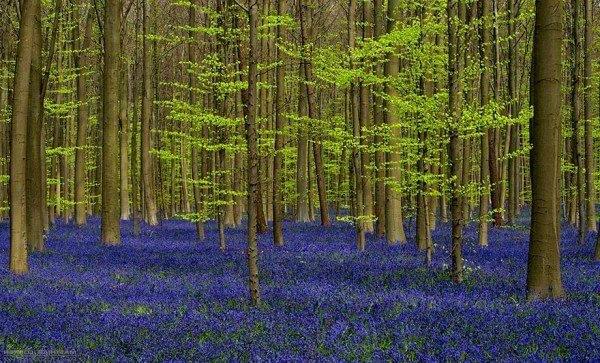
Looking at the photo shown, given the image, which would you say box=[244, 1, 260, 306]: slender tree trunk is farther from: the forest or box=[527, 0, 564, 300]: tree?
box=[527, 0, 564, 300]: tree

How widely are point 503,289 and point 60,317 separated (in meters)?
8.05

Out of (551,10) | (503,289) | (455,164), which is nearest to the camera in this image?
(551,10)

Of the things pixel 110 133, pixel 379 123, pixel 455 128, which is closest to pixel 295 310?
pixel 455 128

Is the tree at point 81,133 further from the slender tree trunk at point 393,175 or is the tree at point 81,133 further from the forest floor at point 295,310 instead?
the slender tree trunk at point 393,175

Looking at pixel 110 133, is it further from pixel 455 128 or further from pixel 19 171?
pixel 455 128

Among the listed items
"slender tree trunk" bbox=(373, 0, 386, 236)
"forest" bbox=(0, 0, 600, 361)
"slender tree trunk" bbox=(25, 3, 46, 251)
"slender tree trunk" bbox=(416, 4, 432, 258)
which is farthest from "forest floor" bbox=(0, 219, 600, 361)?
"slender tree trunk" bbox=(373, 0, 386, 236)

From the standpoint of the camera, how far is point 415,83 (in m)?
20.3

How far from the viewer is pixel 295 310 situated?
1131cm

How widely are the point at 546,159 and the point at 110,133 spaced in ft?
55.8

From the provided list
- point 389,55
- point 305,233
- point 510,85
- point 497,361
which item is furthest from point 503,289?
point 510,85

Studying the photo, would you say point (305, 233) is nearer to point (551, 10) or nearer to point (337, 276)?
point (337, 276)

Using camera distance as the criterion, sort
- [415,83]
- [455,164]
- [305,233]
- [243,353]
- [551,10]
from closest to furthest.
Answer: [243,353], [551,10], [455,164], [415,83], [305,233]

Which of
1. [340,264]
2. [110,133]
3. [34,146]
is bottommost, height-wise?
[340,264]

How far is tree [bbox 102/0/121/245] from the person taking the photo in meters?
24.3
